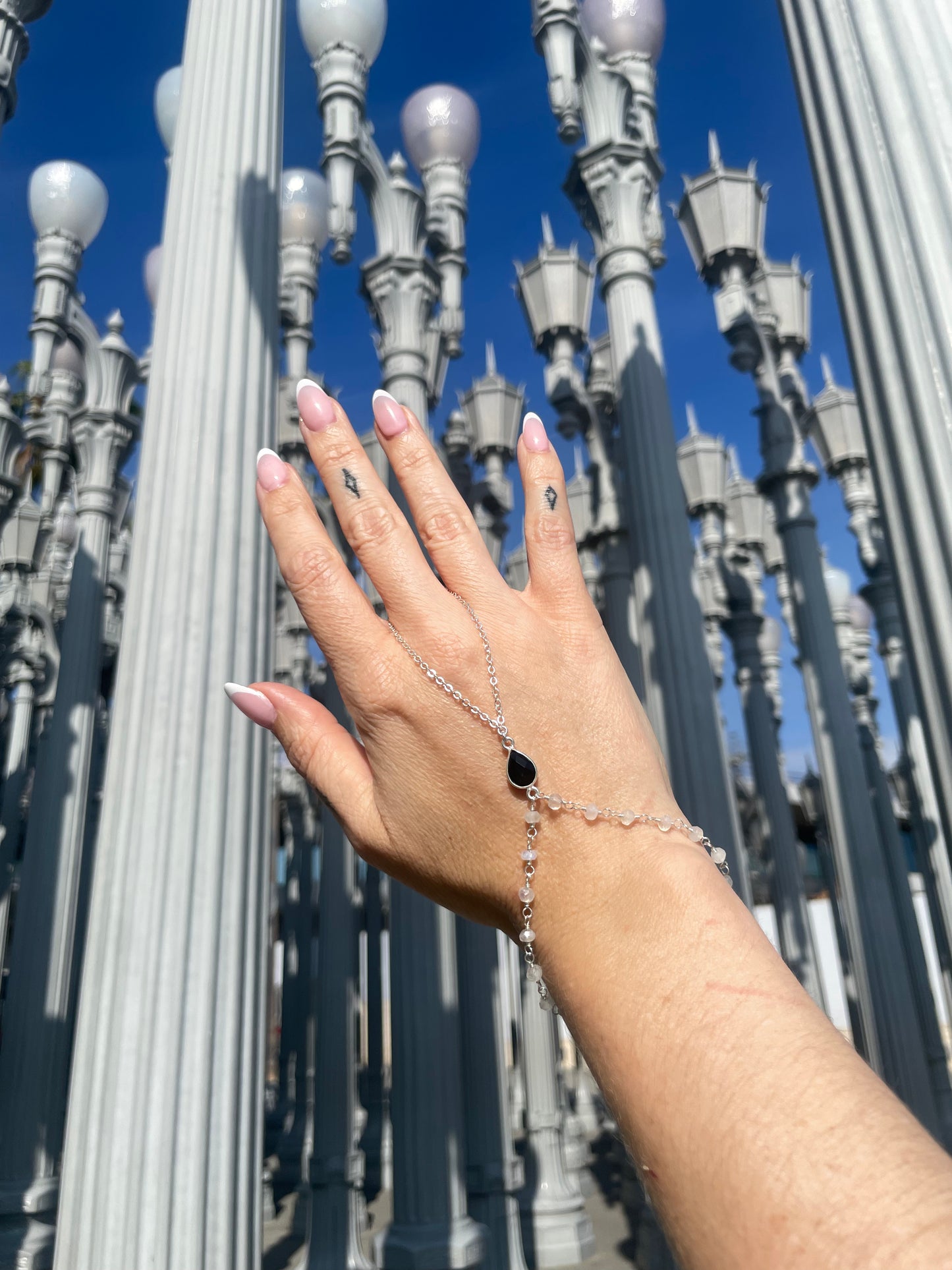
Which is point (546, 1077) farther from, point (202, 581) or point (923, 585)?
point (923, 585)

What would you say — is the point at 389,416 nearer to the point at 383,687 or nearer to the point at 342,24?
the point at 383,687

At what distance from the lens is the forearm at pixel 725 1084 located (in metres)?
0.81

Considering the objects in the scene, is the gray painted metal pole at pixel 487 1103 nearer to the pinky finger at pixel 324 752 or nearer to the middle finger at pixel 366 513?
the pinky finger at pixel 324 752

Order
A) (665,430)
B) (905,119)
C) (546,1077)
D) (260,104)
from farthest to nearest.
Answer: (546,1077)
(665,430)
(260,104)
(905,119)

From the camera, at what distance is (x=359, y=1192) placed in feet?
38.5

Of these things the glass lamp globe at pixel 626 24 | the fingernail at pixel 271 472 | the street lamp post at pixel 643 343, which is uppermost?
the glass lamp globe at pixel 626 24

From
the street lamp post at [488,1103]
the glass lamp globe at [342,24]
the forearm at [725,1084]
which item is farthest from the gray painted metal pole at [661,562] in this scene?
the forearm at [725,1084]

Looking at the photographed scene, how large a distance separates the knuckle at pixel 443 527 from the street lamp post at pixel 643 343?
246 inches

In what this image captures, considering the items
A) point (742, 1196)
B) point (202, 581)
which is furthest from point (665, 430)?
point (742, 1196)

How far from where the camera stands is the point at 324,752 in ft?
5.09

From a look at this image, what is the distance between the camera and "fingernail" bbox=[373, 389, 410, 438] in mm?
1583

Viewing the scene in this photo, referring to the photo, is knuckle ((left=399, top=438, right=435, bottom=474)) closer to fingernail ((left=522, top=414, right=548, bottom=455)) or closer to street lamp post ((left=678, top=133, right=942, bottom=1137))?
fingernail ((left=522, top=414, right=548, bottom=455))

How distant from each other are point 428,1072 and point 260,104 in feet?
27.4

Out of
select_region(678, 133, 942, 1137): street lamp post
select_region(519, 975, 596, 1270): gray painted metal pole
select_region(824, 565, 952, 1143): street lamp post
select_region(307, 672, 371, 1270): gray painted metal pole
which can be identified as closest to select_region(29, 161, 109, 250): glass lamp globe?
select_region(307, 672, 371, 1270): gray painted metal pole
